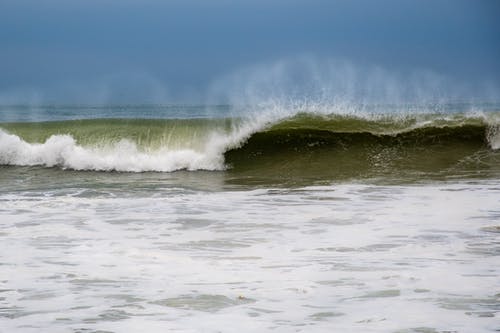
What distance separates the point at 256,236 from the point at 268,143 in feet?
30.8

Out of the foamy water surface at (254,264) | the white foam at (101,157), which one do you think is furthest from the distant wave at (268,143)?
the foamy water surface at (254,264)

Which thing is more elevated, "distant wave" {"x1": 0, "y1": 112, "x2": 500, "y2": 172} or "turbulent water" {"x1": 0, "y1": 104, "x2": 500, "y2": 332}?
"distant wave" {"x1": 0, "y1": 112, "x2": 500, "y2": 172}

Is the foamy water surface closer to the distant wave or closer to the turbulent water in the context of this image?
the turbulent water

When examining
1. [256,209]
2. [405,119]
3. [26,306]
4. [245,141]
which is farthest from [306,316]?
[405,119]

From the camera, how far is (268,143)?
16.2m

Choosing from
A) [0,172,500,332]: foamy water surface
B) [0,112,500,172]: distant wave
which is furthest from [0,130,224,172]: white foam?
[0,172,500,332]: foamy water surface

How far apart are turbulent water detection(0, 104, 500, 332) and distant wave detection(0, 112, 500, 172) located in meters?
0.07

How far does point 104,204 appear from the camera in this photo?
9680mm

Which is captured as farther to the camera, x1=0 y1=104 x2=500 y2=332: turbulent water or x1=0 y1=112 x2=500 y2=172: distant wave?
x1=0 y1=112 x2=500 y2=172: distant wave

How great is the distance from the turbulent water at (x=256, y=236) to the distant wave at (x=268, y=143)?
68 millimetres

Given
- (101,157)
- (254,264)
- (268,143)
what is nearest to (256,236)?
(254,264)

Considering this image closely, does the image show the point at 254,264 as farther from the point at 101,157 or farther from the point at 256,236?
the point at 101,157

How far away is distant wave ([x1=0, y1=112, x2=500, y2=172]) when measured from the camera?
15406mm

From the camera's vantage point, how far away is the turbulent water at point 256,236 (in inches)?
172
